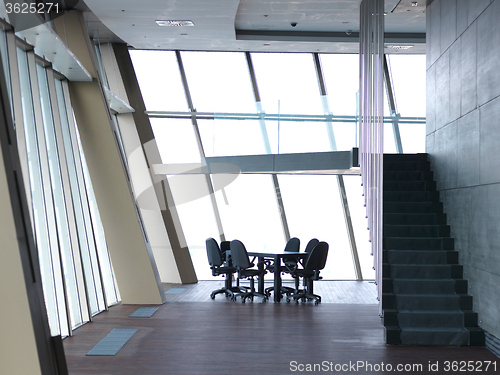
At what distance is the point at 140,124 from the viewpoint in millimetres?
10969

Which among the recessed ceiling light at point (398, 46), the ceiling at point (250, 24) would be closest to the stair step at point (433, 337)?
the ceiling at point (250, 24)

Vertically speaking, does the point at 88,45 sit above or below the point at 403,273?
above

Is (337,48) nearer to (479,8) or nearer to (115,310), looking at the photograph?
(479,8)

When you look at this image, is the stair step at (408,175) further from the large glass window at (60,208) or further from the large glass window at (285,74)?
the large glass window at (60,208)

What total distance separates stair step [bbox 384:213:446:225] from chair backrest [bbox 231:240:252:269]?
277 centimetres

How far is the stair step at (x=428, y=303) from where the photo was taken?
20.0 ft

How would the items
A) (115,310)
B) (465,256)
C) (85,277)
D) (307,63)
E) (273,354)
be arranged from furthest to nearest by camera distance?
1. (307,63)
2. (115,310)
3. (85,277)
4. (465,256)
5. (273,354)

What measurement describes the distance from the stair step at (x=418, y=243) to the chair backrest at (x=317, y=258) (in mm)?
1924

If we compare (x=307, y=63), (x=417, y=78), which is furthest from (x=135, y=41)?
(x=417, y=78)

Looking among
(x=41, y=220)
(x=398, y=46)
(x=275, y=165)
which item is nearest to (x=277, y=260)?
(x=275, y=165)

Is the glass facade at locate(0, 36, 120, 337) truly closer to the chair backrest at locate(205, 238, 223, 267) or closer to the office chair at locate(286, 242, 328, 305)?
the chair backrest at locate(205, 238, 223, 267)

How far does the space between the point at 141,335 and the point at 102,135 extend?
136 inches

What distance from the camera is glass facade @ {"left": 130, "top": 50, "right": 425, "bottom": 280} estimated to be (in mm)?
10500

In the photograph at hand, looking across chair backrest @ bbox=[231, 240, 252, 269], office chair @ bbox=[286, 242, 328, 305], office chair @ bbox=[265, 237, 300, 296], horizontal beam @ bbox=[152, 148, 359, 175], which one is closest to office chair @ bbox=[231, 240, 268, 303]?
chair backrest @ bbox=[231, 240, 252, 269]
